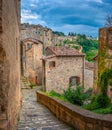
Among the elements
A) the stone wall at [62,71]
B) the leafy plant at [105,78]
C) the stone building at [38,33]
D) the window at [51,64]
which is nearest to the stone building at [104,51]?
the leafy plant at [105,78]

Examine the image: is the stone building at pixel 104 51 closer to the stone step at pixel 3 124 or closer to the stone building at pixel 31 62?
the stone step at pixel 3 124

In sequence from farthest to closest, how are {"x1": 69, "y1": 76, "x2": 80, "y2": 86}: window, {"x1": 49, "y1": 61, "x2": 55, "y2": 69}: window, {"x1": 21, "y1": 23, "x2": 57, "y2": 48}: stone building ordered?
{"x1": 21, "y1": 23, "x2": 57, "y2": 48}: stone building
{"x1": 69, "y1": 76, "x2": 80, "y2": 86}: window
{"x1": 49, "y1": 61, "x2": 55, "y2": 69}: window

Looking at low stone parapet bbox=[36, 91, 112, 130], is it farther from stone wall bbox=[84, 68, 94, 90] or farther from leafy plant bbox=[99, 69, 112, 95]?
stone wall bbox=[84, 68, 94, 90]

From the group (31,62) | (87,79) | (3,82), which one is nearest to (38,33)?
(31,62)

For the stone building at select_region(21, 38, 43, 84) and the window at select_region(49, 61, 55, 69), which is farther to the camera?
the stone building at select_region(21, 38, 43, 84)

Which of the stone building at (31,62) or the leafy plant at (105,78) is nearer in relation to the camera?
the leafy plant at (105,78)

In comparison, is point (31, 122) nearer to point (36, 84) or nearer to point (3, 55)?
point (3, 55)

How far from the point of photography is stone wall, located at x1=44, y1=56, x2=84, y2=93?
26156 mm

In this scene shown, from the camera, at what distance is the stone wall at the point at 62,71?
26.2m

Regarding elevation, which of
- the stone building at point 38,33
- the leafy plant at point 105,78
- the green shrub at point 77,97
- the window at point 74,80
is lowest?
the green shrub at point 77,97

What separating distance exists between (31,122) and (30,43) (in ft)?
89.4

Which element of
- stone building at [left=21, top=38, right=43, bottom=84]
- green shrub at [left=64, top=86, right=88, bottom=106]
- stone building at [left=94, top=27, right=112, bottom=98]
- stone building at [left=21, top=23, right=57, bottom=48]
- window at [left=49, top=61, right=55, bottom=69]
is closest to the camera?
green shrub at [left=64, top=86, right=88, bottom=106]

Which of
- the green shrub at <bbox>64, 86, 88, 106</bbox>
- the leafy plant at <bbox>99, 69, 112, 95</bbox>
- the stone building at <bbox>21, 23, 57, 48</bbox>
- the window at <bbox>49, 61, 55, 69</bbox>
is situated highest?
the stone building at <bbox>21, 23, 57, 48</bbox>

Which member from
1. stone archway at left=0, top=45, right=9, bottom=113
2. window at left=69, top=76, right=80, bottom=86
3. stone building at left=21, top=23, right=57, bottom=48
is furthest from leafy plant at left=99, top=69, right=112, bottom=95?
stone building at left=21, top=23, right=57, bottom=48
